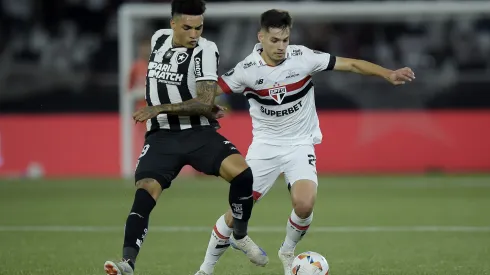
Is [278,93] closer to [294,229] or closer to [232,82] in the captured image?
[232,82]

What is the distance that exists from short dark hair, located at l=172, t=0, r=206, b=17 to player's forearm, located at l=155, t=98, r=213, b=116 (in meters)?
0.65

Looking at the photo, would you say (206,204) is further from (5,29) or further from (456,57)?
(5,29)

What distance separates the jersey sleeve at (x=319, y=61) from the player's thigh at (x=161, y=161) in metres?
1.32

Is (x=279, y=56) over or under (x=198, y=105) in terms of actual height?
over

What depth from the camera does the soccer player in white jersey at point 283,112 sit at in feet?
24.2

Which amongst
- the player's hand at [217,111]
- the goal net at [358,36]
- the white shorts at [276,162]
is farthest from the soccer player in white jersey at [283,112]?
the goal net at [358,36]

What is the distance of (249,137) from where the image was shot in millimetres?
17594

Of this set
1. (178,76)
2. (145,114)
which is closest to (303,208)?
(178,76)

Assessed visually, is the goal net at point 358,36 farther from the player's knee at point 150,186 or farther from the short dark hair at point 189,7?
the player's knee at point 150,186

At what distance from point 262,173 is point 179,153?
975mm

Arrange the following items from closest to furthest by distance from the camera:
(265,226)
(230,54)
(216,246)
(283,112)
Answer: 1. (216,246)
2. (283,112)
3. (265,226)
4. (230,54)

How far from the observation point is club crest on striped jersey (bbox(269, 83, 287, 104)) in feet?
24.9

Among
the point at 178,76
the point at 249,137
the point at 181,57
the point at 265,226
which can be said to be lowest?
the point at 249,137

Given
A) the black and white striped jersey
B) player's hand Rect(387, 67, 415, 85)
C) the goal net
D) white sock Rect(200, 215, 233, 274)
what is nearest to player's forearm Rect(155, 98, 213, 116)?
the black and white striped jersey
